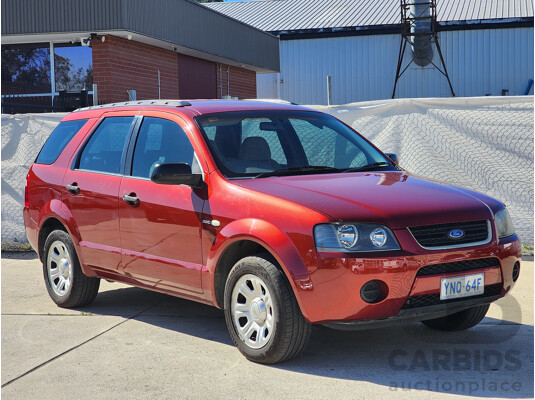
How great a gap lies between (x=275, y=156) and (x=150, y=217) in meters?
1.07

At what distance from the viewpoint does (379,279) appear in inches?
183

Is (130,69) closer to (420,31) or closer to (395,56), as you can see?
(420,31)

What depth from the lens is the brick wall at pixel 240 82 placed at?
77.9 ft

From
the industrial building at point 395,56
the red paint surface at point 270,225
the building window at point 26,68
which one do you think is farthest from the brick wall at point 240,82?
the red paint surface at point 270,225

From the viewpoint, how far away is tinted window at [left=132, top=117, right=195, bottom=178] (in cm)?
595

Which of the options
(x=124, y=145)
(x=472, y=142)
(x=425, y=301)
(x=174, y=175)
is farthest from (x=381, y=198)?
(x=472, y=142)

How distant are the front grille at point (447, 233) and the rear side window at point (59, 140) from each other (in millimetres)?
3652

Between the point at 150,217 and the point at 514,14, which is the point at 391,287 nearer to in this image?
the point at 150,217

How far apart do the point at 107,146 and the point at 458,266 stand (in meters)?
3.28

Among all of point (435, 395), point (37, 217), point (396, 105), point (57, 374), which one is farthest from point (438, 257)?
point (396, 105)

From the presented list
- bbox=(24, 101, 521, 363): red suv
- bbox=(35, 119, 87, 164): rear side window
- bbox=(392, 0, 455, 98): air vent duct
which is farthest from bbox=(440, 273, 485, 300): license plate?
bbox=(392, 0, 455, 98): air vent duct

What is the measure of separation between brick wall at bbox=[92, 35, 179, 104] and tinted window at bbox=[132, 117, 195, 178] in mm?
10612

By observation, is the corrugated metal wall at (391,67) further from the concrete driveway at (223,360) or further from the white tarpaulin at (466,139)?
the concrete driveway at (223,360)

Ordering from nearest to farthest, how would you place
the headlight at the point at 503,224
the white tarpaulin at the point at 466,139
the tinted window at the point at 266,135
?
the headlight at the point at 503,224
the tinted window at the point at 266,135
the white tarpaulin at the point at 466,139
